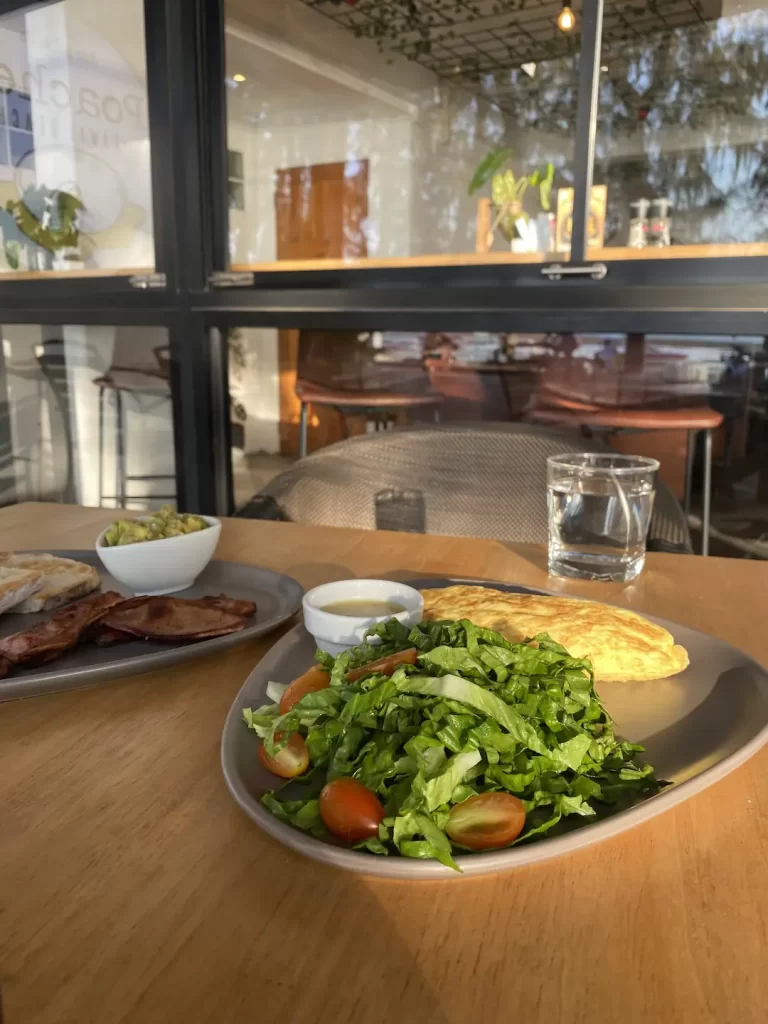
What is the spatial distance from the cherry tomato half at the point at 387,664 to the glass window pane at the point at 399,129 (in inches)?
74.1

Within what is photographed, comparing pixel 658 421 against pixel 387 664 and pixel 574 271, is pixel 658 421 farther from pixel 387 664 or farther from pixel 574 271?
pixel 387 664

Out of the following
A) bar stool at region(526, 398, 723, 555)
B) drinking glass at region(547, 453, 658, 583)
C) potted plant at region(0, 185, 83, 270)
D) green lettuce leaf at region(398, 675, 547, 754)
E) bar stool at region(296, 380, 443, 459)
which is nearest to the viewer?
green lettuce leaf at region(398, 675, 547, 754)

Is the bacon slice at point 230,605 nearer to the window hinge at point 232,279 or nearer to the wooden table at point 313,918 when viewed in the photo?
the wooden table at point 313,918

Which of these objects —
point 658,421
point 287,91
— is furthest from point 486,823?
point 287,91

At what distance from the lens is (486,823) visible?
473 mm

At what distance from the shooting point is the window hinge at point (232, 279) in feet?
8.45

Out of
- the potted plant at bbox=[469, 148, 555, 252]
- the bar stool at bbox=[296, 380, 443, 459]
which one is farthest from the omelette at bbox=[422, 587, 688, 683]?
the bar stool at bbox=[296, 380, 443, 459]

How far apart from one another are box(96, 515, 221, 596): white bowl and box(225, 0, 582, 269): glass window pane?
62.5 inches

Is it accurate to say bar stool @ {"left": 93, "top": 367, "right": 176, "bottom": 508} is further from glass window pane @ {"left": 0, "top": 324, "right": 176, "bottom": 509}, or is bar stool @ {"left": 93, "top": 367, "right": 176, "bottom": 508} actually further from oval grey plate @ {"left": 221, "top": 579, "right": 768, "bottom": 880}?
oval grey plate @ {"left": 221, "top": 579, "right": 768, "bottom": 880}

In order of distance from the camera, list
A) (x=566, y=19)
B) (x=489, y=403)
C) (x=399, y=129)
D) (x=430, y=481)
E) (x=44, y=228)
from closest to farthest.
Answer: (x=430, y=481) → (x=566, y=19) → (x=489, y=403) → (x=44, y=228) → (x=399, y=129)

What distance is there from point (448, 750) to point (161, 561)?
560 millimetres

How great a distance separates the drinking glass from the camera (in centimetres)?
112

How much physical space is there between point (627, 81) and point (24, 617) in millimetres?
2896

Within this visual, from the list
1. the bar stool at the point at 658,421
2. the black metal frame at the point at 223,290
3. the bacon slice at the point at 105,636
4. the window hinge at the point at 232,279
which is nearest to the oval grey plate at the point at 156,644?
the bacon slice at the point at 105,636
